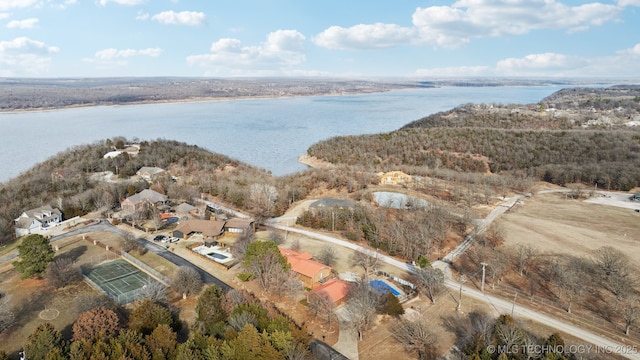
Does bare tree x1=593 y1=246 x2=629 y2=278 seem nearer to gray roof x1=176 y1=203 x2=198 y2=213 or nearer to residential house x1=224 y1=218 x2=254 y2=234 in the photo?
residential house x1=224 y1=218 x2=254 y2=234

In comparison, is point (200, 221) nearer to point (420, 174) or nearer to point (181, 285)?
point (181, 285)

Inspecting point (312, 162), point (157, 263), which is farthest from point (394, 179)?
point (157, 263)

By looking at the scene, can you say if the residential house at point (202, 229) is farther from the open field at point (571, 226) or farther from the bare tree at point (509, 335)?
the open field at point (571, 226)

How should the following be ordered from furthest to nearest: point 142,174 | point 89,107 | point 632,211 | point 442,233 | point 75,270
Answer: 1. point 89,107
2. point 142,174
3. point 632,211
4. point 442,233
5. point 75,270

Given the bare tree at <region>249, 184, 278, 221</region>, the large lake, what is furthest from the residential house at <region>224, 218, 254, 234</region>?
the large lake

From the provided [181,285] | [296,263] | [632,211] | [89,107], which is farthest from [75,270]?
[89,107]

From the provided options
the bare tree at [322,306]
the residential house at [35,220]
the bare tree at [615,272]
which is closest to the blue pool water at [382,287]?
the bare tree at [322,306]
